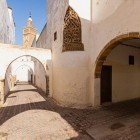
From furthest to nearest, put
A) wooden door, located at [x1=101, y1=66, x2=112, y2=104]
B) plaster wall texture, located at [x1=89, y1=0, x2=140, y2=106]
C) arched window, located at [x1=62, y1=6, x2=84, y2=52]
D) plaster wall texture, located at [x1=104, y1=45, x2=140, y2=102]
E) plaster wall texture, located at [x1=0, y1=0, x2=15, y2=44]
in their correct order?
plaster wall texture, located at [x1=0, y1=0, x2=15, y2=44]
plaster wall texture, located at [x1=104, y1=45, x2=140, y2=102]
wooden door, located at [x1=101, y1=66, x2=112, y2=104]
arched window, located at [x1=62, y1=6, x2=84, y2=52]
plaster wall texture, located at [x1=89, y1=0, x2=140, y2=106]

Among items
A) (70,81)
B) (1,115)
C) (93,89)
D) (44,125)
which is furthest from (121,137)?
(1,115)

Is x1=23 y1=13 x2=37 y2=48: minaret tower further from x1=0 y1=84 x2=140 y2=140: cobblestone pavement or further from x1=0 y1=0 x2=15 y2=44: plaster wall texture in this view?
x1=0 y1=84 x2=140 y2=140: cobblestone pavement

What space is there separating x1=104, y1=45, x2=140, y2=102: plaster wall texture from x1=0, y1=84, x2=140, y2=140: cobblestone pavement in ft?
5.25

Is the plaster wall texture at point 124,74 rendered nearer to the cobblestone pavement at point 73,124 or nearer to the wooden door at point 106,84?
the wooden door at point 106,84

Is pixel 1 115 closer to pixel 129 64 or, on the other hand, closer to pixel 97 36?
pixel 97 36

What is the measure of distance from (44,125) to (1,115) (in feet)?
7.47

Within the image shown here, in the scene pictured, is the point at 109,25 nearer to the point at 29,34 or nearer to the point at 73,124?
the point at 73,124

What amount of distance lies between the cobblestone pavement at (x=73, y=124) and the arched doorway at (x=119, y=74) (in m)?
1.14

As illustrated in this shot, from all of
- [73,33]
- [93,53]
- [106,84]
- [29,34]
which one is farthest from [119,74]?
[29,34]

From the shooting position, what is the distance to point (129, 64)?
9.60 metres

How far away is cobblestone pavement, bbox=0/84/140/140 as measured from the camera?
4816 millimetres

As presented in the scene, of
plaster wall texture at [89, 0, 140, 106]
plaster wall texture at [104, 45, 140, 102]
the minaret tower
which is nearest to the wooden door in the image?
plaster wall texture at [104, 45, 140, 102]

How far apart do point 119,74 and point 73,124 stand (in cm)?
447

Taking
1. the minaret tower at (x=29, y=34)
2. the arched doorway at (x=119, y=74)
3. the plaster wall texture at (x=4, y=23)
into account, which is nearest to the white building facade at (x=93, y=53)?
the arched doorway at (x=119, y=74)
